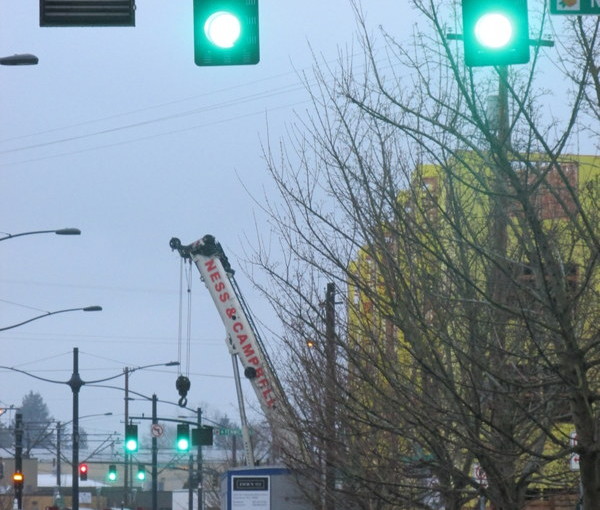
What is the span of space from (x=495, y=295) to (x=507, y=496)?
241cm

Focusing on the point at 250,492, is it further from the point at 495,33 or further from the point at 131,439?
the point at 131,439

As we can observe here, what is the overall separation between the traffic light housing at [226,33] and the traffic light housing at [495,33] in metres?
1.37

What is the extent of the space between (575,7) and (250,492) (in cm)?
1472

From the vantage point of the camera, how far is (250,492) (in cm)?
2211

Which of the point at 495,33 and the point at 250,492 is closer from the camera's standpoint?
the point at 495,33

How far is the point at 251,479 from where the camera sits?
72.7 feet

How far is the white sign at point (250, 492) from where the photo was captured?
71.9 feet

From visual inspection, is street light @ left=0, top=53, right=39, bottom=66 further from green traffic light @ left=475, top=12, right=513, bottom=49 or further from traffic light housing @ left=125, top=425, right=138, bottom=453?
traffic light housing @ left=125, top=425, right=138, bottom=453

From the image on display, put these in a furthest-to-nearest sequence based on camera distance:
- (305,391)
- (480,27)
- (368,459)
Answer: (305,391) → (368,459) → (480,27)

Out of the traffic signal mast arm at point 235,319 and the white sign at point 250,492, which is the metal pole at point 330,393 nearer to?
the white sign at point 250,492

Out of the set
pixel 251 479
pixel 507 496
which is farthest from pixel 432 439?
pixel 251 479

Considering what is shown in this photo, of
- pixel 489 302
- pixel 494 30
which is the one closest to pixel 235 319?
pixel 489 302

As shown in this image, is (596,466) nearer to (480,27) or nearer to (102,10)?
(480,27)

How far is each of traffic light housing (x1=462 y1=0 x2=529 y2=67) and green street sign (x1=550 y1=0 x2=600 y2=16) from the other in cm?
24
